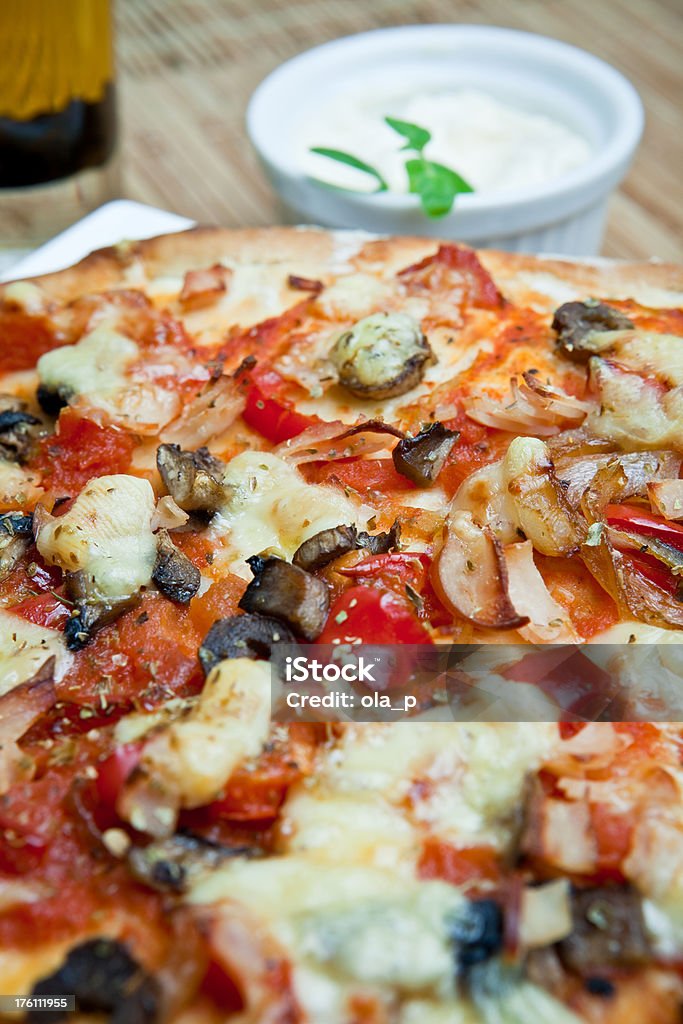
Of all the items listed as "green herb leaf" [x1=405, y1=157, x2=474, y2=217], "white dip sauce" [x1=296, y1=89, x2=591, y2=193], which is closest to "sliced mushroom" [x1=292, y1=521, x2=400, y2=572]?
"green herb leaf" [x1=405, y1=157, x2=474, y2=217]

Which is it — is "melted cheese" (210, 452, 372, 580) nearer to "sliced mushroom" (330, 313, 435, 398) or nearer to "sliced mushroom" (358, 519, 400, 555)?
"sliced mushroom" (358, 519, 400, 555)

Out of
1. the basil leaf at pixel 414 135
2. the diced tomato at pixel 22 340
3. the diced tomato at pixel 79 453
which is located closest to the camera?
the diced tomato at pixel 79 453

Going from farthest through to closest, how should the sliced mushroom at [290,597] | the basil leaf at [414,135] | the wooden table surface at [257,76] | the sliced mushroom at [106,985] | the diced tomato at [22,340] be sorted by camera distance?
the wooden table surface at [257,76] < the basil leaf at [414,135] < the diced tomato at [22,340] < the sliced mushroom at [290,597] < the sliced mushroom at [106,985]

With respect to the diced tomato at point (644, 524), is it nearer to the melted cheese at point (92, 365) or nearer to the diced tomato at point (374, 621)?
the diced tomato at point (374, 621)

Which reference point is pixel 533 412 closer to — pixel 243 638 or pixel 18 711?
pixel 243 638

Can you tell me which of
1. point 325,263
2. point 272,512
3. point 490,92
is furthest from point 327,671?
point 490,92

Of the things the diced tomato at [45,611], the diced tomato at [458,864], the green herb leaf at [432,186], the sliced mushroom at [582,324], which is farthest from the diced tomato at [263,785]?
the green herb leaf at [432,186]
